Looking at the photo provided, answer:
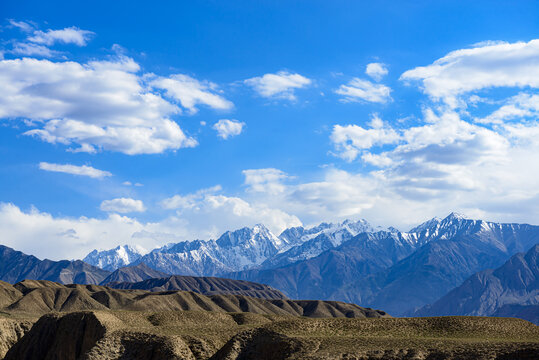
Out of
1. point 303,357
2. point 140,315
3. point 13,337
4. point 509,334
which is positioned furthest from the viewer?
point 13,337

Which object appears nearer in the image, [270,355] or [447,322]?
[270,355]

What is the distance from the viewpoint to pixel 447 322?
83812 mm

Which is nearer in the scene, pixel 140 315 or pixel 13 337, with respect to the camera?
pixel 140 315

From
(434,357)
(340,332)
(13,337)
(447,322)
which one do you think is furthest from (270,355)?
(13,337)

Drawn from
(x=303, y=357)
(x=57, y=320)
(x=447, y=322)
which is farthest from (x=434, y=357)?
(x=57, y=320)

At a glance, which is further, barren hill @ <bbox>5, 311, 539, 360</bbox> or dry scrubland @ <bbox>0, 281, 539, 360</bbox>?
dry scrubland @ <bbox>0, 281, 539, 360</bbox>

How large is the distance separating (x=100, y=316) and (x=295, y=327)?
135 ft

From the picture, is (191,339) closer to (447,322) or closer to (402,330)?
(402,330)

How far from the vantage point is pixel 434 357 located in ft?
196

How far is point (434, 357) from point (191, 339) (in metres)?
36.2

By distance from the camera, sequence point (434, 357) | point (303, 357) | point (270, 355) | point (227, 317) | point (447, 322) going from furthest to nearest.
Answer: point (227, 317)
point (447, 322)
point (270, 355)
point (303, 357)
point (434, 357)

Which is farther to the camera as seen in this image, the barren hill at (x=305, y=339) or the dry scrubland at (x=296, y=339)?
the dry scrubland at (x=296, y=339)

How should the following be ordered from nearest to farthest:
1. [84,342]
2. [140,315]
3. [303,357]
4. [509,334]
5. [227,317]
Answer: [303,357], [509,334], [84,342], [140,315], [227,317]

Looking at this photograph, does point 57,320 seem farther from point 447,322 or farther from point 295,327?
point 447,322
